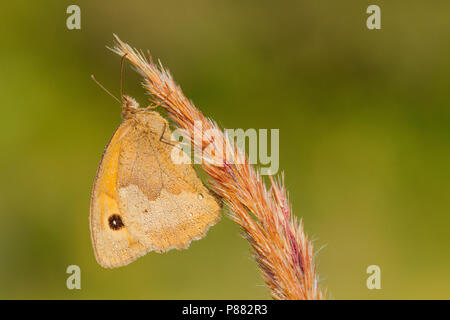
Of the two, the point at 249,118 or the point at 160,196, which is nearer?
the point at 160,196

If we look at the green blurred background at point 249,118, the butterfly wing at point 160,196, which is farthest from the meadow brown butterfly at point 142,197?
the green blurred background at point 249,118

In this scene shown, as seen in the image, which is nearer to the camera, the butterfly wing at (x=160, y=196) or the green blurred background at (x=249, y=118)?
the butterfly wing at (x=160, y=196)

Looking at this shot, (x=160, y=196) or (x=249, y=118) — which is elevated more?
(x=249, y=118)

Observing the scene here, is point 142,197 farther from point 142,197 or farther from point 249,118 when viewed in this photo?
point 249,118

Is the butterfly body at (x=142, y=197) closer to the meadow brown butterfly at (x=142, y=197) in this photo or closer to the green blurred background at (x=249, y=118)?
the meadow brown butterfly at (x=142, y=197)

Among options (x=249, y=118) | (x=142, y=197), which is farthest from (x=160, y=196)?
(x=249, y=118)

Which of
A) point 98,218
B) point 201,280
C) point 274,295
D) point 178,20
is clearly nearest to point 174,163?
point 98,218
